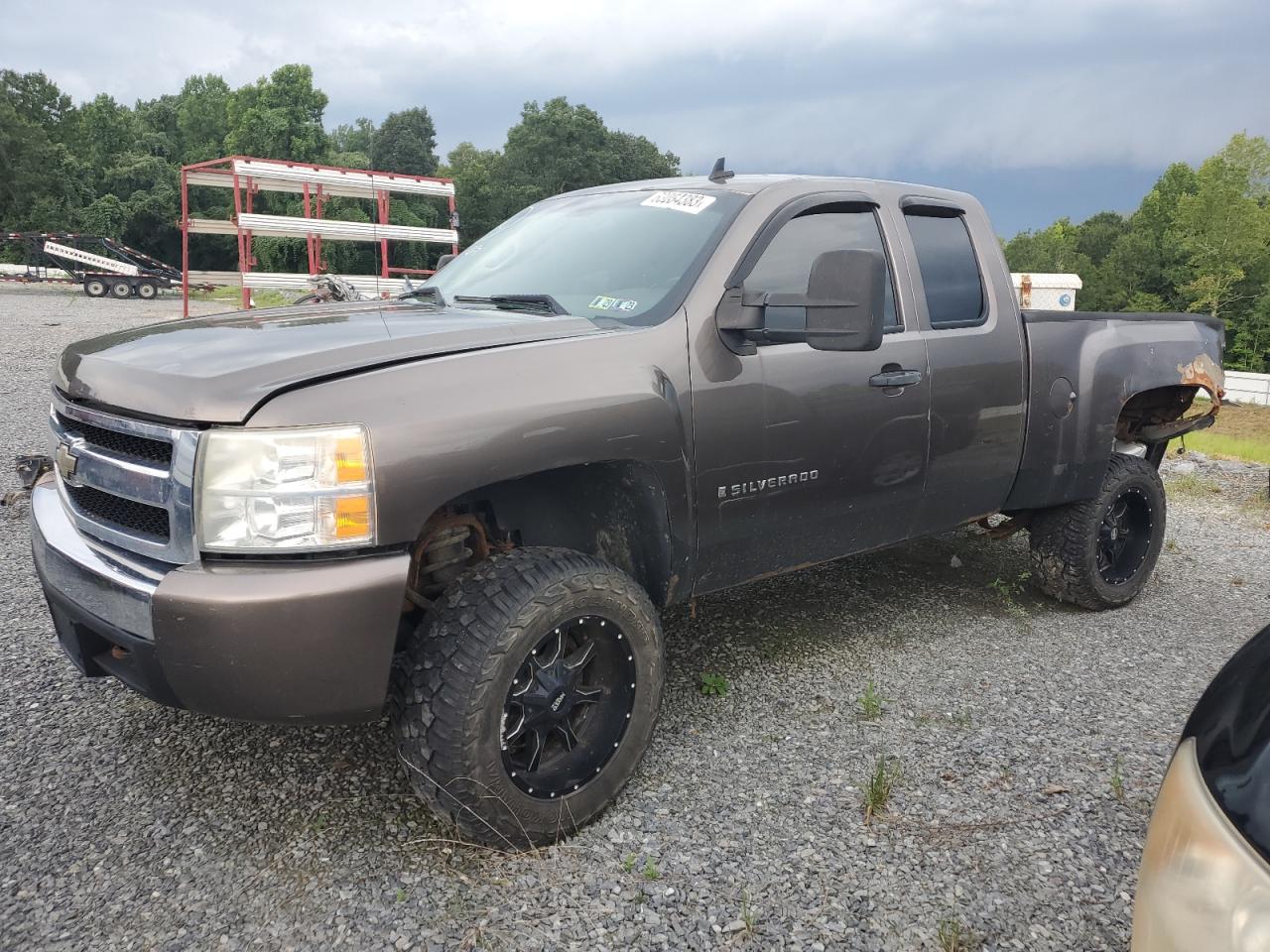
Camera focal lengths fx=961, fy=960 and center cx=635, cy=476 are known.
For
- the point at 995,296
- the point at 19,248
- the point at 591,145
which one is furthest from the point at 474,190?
the point at 995,296

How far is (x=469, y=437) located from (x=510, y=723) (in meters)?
0.79

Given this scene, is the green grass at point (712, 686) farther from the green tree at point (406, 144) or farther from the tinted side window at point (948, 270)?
the green tree at point (406, 144)

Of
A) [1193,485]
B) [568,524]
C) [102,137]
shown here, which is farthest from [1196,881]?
[102,137]

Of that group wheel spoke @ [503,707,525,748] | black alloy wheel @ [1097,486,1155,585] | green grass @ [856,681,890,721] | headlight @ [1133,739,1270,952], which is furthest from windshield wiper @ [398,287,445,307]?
black alloy wheel @ [1097,486,1155,585]

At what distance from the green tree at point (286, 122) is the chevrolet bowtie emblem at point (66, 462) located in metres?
58.5

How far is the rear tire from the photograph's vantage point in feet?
15.0

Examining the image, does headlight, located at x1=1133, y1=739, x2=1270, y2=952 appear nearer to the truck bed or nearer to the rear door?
the rear door

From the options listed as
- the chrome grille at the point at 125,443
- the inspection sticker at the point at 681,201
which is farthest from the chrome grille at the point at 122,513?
the inspection sticker at the point at 681,201

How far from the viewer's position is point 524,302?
329 centimetres

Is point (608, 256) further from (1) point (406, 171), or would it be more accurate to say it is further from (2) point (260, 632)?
(1) point (406, 171)

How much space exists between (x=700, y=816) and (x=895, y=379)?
1.72 meters

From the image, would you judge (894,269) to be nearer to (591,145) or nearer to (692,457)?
(692,457)

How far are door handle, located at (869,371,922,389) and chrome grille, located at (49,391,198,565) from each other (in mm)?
2286

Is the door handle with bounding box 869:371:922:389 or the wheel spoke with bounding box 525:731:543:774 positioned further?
the door handle with bounding box 869:371:922:389
